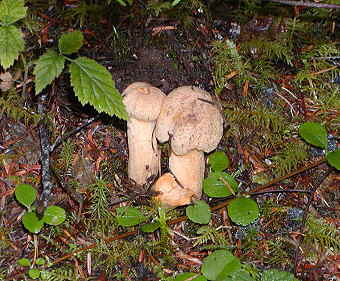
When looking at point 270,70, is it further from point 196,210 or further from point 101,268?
point 101,268

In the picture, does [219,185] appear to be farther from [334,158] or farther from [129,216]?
[334,158]

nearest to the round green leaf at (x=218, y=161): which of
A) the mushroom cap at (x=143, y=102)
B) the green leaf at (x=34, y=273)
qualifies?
the mushroom cap at (x=143, y=102)

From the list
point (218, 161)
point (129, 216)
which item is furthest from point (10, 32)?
point (218, 161)

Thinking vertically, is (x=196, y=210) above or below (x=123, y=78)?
below

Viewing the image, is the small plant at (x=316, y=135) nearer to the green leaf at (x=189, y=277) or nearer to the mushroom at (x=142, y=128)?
the mushroom at (x=142, y=128)

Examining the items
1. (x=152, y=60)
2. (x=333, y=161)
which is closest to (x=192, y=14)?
(x=152, y=60)

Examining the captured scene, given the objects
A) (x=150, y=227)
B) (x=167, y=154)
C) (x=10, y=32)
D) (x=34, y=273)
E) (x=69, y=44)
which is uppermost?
(x=10, y=32)

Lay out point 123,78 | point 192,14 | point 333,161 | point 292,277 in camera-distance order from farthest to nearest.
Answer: point 192,14, point 123,78, point 333,161, point 292,277

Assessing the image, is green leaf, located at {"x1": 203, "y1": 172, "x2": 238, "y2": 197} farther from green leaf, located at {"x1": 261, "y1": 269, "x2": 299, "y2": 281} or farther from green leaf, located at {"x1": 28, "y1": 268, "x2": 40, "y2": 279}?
green leaf, located at {"x1": 28, "y1": 268, "x2": 40, "y2": 279}
